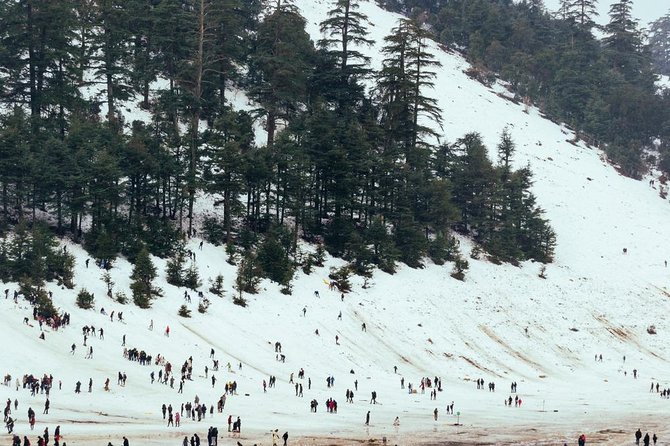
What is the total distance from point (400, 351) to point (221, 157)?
70.1 feet

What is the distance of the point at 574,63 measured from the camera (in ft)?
400

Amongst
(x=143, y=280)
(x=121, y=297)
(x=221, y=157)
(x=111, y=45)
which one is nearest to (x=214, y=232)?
(x=221, y=157)

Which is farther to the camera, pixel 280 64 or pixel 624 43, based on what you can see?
pixel 624 43

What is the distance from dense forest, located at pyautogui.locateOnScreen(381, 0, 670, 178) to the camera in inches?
4537

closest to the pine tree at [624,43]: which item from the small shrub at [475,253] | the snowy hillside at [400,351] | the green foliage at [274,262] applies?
the snowy hillside at [400,351]

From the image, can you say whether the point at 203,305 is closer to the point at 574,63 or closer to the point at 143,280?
the point at 143,280

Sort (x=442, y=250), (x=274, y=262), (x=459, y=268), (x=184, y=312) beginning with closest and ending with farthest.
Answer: (x=184, y=312) < (x=274, y=262) < (x=459, y=268) < (x=442, y=250)

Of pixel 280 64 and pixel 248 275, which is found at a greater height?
pixel 280 64

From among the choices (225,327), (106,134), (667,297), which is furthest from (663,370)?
(106,134)

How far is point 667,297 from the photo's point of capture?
76875 millimetres

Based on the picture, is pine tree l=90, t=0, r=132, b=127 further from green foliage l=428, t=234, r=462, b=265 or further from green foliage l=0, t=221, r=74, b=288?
green foliage l=428, t=234, r=462, b=265

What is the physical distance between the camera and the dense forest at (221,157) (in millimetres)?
56281

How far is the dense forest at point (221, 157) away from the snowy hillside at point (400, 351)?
2579mm

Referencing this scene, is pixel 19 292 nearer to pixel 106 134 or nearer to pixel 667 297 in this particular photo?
pixel 106 134
